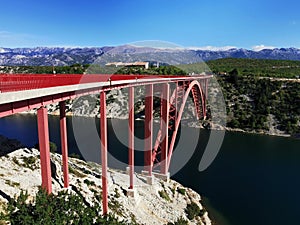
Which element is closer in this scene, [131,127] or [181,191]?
[131,127]

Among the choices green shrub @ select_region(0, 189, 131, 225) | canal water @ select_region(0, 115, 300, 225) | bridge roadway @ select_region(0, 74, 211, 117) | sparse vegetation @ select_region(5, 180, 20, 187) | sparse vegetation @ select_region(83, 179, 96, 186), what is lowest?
canal water @ select_region(0, 115, 300, 225)

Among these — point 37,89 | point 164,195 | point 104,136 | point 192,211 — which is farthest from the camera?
point 164,195

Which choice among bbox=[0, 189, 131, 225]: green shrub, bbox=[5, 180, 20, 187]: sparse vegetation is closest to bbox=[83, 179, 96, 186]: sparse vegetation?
bbox=[5, 180, 20, 187]: sparse vegetation

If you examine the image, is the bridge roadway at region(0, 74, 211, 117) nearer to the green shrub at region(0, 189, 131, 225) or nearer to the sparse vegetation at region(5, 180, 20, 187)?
the green shrub at region(0, 189, 131, 225)

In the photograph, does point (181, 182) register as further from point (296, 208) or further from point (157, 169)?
point (296, 208)

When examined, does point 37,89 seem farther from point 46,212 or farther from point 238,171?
point 238,171

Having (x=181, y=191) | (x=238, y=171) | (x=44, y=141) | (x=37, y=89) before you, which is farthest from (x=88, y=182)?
(x=238, y=171)
